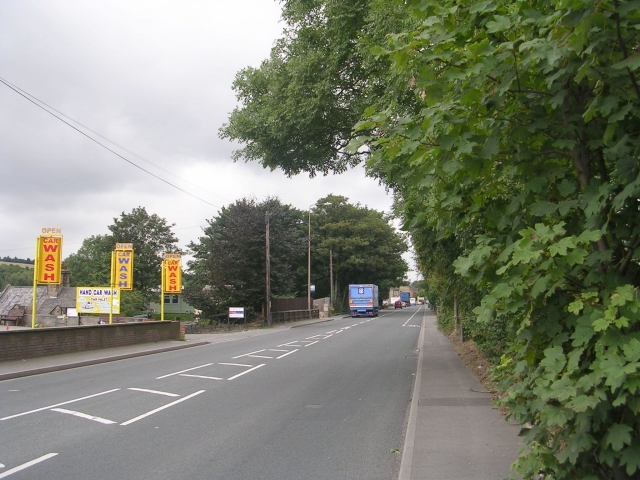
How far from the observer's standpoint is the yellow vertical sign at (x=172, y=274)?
87.9 ft

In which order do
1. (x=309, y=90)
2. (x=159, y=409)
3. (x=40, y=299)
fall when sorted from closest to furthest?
1. (x=159, y=409)
2. (x=309, y=90)
3. (x=40, y=299)

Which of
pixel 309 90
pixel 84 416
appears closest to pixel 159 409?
pixel 84 416

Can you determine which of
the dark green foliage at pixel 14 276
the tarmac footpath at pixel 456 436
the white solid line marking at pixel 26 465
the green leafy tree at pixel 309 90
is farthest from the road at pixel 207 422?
the dark green foliage at pixel 14 276

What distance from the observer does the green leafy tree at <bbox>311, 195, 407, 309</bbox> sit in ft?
213

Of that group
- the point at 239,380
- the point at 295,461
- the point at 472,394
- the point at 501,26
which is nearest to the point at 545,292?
the point at 501,26

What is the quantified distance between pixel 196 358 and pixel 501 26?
51.9ft

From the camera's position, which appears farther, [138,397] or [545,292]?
[138,397]

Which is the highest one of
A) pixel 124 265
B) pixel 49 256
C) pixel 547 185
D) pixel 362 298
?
pixel 124 265

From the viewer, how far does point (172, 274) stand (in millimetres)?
26969

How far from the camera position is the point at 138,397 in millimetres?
9883

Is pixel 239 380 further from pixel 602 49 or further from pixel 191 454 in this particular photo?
pixel 602 49

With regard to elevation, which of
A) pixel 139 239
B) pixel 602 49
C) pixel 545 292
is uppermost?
pixel 139 239

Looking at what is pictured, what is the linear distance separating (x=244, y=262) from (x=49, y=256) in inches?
716

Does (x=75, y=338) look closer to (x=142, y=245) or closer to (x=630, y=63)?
(x=630, y=63)
